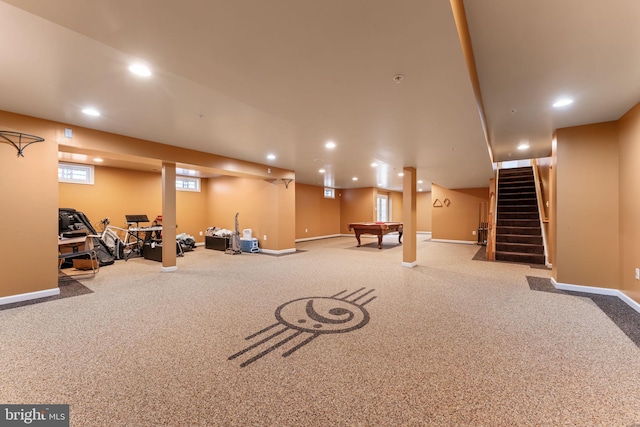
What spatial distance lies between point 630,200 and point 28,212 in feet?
26.9

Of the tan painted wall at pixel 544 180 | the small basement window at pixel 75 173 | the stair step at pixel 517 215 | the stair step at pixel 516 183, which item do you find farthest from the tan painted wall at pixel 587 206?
the small basement window at pixel 75 173

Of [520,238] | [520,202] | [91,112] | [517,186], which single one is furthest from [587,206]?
[91,112]

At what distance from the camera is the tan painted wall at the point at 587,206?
3852 millimetres

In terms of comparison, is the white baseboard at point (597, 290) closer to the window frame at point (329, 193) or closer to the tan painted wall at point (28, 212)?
the tan painted wall at point (28, 212)

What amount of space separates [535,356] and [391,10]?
2883 mm

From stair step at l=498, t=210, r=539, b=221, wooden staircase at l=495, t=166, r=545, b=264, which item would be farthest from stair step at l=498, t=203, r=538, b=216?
stair step at l=498, t=210, r=539, b=221

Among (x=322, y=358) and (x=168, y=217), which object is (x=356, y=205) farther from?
(x=322, y=358)

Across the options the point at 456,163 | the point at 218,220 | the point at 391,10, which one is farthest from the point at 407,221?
the point at 218,220

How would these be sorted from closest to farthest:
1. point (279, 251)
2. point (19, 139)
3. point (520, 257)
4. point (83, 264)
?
1. point (19, 139)
2. point (83, 264)
3. point (520, 257)
4. point (279, 251)

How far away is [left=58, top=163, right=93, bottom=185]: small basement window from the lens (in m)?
6.51

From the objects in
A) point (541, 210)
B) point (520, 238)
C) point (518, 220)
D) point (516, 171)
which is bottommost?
point (520, 238)

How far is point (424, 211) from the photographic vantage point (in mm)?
14977

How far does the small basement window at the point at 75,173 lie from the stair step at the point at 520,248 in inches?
437

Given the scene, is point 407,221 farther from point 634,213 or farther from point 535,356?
point 535,356
